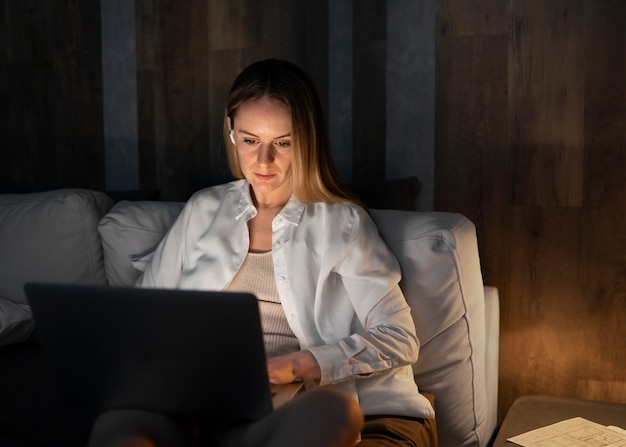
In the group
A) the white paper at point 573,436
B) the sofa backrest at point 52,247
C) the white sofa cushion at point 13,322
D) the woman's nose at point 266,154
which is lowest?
the white paper at point 573,436

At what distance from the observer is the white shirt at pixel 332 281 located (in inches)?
61.1

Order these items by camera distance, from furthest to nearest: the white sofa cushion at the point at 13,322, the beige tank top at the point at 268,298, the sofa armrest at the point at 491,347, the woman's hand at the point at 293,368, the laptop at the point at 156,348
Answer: the white sofa cushion at the point at 13,322
the sofa armrest at the point at 491,347
the beige tank top at the point at 268,298
the woman's hand at the point at 293,368
the laptop at the point at 156,348

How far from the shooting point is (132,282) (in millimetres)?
2100

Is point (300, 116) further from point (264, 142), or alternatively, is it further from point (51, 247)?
point (51, 247)

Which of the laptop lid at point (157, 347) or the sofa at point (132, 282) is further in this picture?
the sofa at point (132, 282)

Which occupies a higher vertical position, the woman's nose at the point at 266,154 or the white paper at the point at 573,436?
the woman's nose at the point at 266,154

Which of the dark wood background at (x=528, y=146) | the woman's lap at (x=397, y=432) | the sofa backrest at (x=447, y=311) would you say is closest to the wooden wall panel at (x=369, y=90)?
the dark wood background at (x=528, y=146)

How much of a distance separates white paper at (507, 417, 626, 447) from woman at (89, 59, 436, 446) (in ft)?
0.69

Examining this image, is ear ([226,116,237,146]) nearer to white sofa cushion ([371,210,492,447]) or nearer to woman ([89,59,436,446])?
woman ([89,59,436,446])

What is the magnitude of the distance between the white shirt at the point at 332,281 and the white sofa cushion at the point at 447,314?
0.10 meters

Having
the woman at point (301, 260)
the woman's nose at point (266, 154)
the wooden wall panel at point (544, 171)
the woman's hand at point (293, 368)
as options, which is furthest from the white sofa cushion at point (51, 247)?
the wooden wall panel at point (544, 171)

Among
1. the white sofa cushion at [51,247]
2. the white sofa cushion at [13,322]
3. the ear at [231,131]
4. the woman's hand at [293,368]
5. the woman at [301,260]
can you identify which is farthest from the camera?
the white sofa cushion at [51,247]

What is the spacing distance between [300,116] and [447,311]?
1.83 ft

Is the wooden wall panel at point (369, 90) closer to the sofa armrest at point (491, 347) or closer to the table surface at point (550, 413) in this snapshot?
the sofa armrest at point (491, 347)
